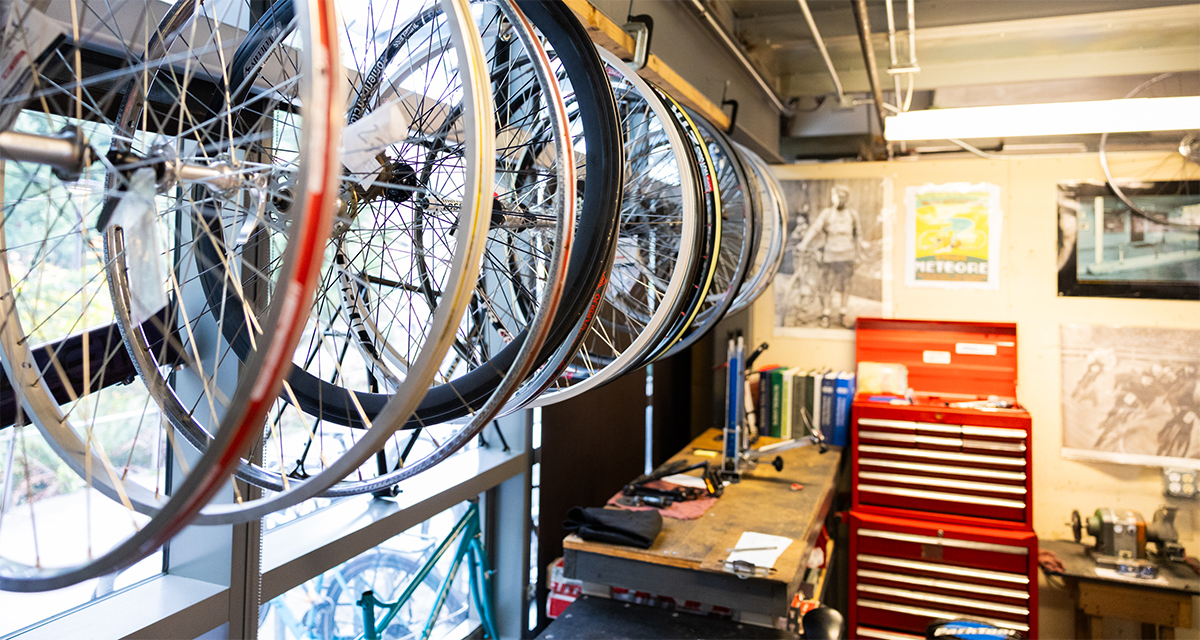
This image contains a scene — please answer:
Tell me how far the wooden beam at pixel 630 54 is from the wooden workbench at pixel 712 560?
129 cm

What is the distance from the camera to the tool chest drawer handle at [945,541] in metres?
3.43

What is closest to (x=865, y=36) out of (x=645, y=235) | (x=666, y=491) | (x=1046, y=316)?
(x=645, y=235)

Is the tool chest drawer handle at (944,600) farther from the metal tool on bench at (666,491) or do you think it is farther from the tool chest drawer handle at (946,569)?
the metal tool on bench at (666,491)

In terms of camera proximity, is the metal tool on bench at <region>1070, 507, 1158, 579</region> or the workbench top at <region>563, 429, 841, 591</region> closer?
the workbench top at <region>563, 429, 841, 591</region>

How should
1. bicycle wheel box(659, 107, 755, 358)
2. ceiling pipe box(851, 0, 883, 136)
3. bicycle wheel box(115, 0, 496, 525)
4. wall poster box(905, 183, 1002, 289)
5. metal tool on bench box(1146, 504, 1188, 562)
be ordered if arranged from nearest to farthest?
bicycle wheel box(115, 0, 496, 525)
bicycle wheel box(659, 107, 755, 358)
ceiling pipe box(851, 0, 883, 136)
metal tool on bench box(1146, 504, 1188, 562)
wall poster box(905, 183, 1002, 289)

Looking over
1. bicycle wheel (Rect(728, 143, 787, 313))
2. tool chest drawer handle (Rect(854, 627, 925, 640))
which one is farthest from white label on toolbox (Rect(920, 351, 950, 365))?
bicycle wheel (Rect(728, 143, 787, 313))

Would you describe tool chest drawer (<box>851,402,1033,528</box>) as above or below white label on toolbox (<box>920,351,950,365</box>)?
below

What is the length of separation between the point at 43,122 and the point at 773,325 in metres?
3.91

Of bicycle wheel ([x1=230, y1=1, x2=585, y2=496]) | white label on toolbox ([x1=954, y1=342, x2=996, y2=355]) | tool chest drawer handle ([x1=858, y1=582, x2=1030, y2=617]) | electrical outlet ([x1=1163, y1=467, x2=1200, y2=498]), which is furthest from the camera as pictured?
white label on toolbox ([x1=954, y1=342, x2=996, y2=355])

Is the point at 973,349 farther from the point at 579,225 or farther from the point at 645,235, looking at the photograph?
the point at 579,225

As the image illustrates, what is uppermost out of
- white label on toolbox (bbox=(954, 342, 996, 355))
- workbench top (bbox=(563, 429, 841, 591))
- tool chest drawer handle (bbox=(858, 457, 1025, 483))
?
white label on toolbox (bbox=(954, 342, 996, 355))

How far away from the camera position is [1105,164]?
150 inches

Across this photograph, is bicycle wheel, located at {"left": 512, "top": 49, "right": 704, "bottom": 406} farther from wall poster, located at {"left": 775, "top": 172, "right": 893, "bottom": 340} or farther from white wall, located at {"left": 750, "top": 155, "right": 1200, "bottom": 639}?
white wall, located at {"left": 750, "top": 155, "right": 1200, "bottom": 639}

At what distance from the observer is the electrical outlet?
3.66 metres
